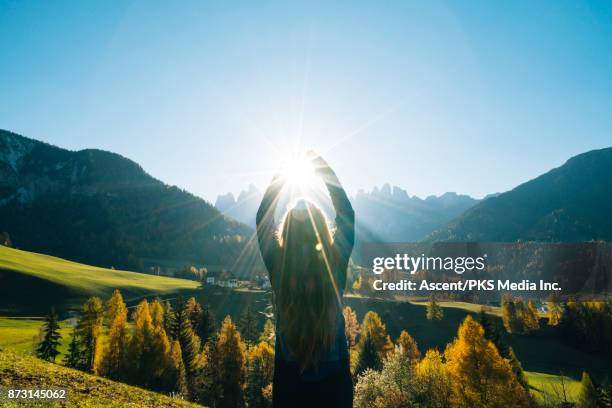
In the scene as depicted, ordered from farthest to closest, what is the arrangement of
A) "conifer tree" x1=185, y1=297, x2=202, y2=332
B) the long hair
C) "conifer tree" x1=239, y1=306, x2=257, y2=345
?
"conifer tree" x1=239, y1=306, x2=257, y2=345 < "conifer tree" x1=185, y1=297, x2=202, y2=332 < the long hair

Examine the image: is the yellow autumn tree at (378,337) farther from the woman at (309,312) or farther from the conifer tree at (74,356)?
the woman at (309,312)

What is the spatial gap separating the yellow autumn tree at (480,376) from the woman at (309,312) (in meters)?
36.3

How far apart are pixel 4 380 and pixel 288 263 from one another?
Answer: 15.4m

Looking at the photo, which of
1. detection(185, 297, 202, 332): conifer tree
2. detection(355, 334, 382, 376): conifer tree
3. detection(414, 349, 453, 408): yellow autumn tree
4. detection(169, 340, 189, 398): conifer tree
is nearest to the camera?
detection(414, 349, 453, 408): yellow autumn tree

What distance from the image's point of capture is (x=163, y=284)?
132 metres

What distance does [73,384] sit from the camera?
1432 cm

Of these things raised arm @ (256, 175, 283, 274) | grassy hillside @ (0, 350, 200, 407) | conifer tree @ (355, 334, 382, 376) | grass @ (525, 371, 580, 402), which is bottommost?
grass @ (525, 371, 580, 402)

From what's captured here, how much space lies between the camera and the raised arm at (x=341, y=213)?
4195 mm

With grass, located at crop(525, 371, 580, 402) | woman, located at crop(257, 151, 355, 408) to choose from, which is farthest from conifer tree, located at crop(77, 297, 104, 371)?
grass, located at crop(525, 371, 580, 402)

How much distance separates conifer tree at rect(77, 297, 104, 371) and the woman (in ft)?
187

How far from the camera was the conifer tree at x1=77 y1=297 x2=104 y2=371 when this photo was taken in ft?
160

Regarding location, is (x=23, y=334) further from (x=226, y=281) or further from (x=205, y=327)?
(x=226, y=281)

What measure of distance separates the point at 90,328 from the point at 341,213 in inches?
2321

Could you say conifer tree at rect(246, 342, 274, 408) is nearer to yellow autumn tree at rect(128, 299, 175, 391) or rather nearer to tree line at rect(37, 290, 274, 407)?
tree line at rect(37, 290, 274, 407)
